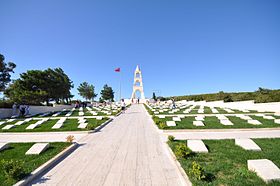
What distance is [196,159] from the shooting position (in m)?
5.65

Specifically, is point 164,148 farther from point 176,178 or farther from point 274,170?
point 274,170

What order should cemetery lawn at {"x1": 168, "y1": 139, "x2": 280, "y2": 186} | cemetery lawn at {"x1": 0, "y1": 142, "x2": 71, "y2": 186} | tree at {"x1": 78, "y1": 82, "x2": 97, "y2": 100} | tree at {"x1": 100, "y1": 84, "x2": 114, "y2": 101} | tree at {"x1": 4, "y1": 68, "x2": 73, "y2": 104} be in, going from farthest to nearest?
tree at {"x1": 100, "y1": 84, "x2": 114, "y2": 101}, tree at {"x1": 78, "y1": 82, "x2": 97, "y2": 100}, tree at {"x1": 4, "y1": 68, "x2": 73, "y2": 104}, cemetery lawn at {"x1": 0, "y1": 142, "x2": 71, "y2": 186}, cemetery lawn at {"x1": 168, "y1": 139, "x2": 280, "y2": 186}

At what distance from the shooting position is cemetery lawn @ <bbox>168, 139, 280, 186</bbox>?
4168 millimetres

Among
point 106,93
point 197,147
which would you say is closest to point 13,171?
point 197,147

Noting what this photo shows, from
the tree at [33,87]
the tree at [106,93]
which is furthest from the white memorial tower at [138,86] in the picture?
the tree at [33,87]

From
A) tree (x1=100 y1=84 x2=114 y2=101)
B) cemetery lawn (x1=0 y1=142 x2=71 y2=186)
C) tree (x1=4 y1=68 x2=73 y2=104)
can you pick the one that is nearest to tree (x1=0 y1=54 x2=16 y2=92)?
tree (x1=4 y1=68 x2=73 y2=104)

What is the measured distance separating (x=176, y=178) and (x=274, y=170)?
2.33m

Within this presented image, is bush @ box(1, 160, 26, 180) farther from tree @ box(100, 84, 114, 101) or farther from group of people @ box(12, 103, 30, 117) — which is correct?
tree @ box(100, 84, 114, 101)

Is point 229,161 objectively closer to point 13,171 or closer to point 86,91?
point 13,171

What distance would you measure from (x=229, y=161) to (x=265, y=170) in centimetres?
118

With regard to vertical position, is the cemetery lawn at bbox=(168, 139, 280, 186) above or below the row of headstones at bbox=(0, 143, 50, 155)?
below

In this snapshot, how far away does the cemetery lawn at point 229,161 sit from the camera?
417 centimetres

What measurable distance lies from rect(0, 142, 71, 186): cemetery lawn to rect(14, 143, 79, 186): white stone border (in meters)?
0.17

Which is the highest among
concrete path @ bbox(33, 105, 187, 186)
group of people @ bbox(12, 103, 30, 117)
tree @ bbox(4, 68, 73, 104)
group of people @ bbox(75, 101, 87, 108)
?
tree @ bbox(4, 68, 73, 104)
